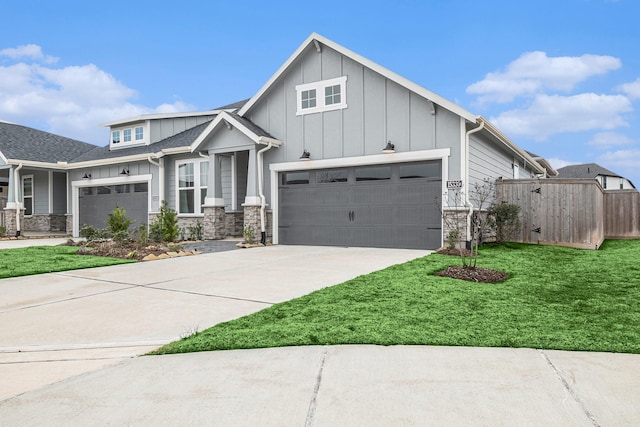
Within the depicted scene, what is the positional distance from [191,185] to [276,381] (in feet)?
48.8

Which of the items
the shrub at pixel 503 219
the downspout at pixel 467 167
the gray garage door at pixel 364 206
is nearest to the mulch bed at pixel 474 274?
the downspout at pixel 467 167

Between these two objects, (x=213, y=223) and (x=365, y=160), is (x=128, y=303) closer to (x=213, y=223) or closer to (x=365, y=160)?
(x=365, y=160)

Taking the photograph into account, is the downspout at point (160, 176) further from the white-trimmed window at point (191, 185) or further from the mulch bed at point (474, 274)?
the mulch bed at point (474, 274)

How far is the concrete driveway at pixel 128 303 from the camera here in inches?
150

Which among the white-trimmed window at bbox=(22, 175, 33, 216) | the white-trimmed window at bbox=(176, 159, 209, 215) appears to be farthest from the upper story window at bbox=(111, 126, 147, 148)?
the white-trimmed window at bbox=(22, 175, 33, 216)

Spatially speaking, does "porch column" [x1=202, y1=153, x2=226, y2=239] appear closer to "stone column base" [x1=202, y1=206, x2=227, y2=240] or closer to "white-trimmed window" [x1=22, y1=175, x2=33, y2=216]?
"stone column base" [x1=202, y1=206, x2=227, y2=240]

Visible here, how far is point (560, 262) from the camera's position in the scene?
9570mm

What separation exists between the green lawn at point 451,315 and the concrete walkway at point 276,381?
24 cm

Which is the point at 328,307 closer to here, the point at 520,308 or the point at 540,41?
the point at 520,308

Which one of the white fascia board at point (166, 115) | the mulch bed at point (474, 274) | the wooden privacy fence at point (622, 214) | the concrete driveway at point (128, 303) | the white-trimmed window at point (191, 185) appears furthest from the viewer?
the white fascia board at point (166, 115)

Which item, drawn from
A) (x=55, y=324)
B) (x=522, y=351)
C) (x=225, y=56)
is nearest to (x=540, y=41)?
(x=225, y=56)

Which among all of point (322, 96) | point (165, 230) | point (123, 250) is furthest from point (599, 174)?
point (123, 250)

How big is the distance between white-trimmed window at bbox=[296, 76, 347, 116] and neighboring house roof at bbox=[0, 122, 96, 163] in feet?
46.8

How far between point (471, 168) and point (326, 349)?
9310 mm
